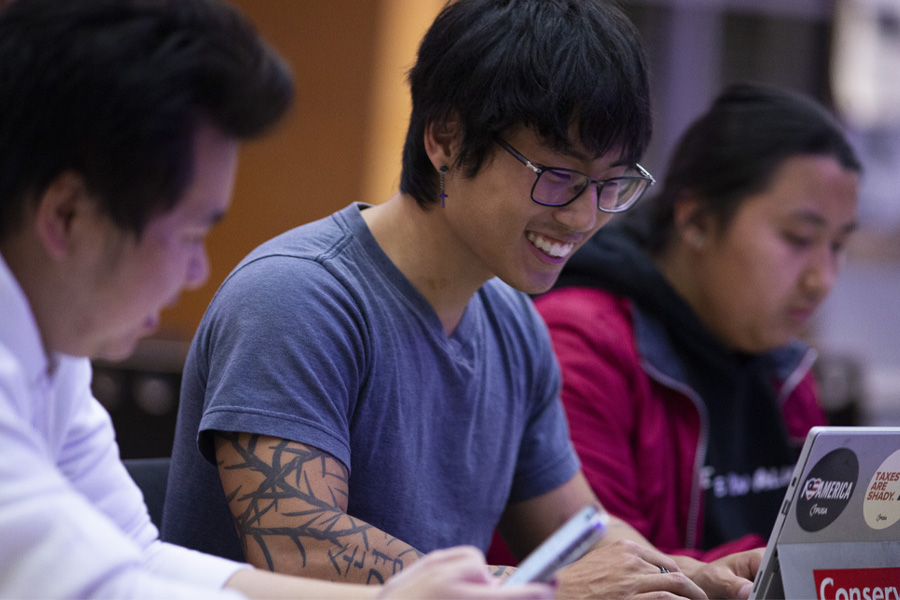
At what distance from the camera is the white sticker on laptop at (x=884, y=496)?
3.35ft

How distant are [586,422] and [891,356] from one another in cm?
404

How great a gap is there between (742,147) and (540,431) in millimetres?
848

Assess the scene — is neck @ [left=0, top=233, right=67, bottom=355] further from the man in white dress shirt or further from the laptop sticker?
the laptop sticker

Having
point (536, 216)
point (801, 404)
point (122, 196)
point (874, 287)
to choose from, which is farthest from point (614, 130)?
point (874, 287)

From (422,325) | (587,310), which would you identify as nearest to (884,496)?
(422,325)

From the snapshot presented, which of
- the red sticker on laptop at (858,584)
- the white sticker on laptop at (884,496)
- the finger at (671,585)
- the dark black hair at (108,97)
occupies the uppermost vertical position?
the dark black hair at (108,97)

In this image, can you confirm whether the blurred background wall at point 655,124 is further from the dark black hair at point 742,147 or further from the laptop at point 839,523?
the laptop at point 839,523

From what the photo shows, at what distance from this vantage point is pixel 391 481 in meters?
1.19

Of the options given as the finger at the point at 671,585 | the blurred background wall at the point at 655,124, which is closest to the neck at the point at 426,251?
the blurred background wall at the point at 655,124

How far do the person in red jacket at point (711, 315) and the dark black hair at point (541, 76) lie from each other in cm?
66

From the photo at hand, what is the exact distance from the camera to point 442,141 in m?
1.25

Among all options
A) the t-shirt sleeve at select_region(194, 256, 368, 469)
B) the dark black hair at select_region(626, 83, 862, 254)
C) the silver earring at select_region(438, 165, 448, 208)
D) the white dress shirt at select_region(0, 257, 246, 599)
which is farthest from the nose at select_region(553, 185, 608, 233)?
the dark black hair at select_region(626, 83, 862, 254)

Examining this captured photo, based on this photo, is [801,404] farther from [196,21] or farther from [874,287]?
[874,287]

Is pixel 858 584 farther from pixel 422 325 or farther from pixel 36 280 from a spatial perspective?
pixel 36 280
